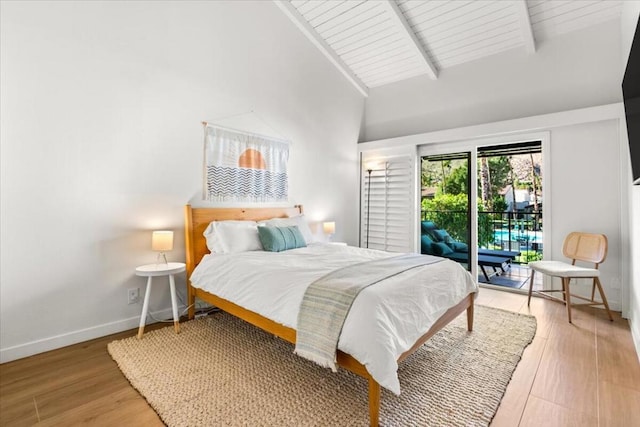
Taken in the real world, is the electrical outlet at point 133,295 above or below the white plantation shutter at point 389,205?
below

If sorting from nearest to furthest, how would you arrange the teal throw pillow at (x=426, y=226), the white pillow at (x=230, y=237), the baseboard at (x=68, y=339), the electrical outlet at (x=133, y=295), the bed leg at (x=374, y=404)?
the bed leg at (x=374, y=404) → the baseboard at (x=68, y=339) → the electrical outlet at (x=133, y=295) → the white pillow at (x=230, y=237) → the teal throw pillow at (x=426, y=226)

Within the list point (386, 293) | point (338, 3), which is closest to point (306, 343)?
point (386, 293)

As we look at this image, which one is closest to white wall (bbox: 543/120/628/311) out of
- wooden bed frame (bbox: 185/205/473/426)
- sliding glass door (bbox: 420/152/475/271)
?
sliding glass door (bbox: 420/152/475/271)

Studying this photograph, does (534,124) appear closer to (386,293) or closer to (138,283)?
(386,293)

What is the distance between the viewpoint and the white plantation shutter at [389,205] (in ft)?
15.9

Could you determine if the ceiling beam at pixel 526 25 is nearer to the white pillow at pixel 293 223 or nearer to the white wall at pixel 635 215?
the white wall at pixel 635 215

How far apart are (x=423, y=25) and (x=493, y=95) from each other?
133cm

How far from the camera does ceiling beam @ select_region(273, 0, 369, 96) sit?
403 centimetres

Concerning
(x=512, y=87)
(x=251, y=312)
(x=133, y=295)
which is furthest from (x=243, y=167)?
(x=512, y=87)

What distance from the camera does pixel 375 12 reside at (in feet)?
12.8

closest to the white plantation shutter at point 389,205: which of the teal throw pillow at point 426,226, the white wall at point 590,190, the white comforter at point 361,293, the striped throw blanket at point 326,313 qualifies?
the teal throw pillow at point 426,226

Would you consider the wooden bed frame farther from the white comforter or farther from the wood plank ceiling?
the wood plank ceiling

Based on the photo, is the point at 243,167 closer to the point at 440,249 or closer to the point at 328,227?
the point at 328,227

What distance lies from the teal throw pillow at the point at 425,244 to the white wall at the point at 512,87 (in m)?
1.65
